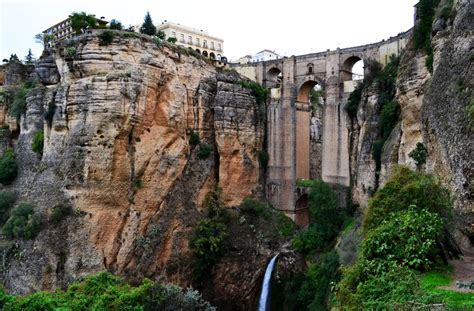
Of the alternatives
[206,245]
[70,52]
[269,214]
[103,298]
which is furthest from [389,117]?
[70,52]

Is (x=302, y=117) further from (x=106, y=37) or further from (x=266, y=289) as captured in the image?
(x=106, y=37)

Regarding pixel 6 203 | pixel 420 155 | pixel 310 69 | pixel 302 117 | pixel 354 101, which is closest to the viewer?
pixel 420 155

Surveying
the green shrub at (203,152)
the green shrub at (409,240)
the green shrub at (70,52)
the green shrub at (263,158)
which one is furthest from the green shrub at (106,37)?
the green shrub at (409,240)

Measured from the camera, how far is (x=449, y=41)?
14367mm

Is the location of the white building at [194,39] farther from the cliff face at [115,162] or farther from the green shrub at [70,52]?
the green shrub at [70,52]

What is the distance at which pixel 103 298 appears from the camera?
16.0 metres

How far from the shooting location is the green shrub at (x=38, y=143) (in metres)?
26.8

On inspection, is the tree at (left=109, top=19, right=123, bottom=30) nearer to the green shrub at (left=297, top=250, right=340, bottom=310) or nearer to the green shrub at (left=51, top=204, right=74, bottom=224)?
the green shrub at (left=51, top=204, right=74, bottom=224)

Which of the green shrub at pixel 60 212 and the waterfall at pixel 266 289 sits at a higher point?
the green shrub at pixel 60 212

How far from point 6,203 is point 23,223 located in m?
2.68

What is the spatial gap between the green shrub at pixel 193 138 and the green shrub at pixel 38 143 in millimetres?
8757

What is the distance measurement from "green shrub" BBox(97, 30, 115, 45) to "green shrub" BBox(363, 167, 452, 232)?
17952 millimetres

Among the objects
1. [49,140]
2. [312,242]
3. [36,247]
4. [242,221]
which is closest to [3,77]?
[49,140]

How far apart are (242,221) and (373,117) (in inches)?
409
